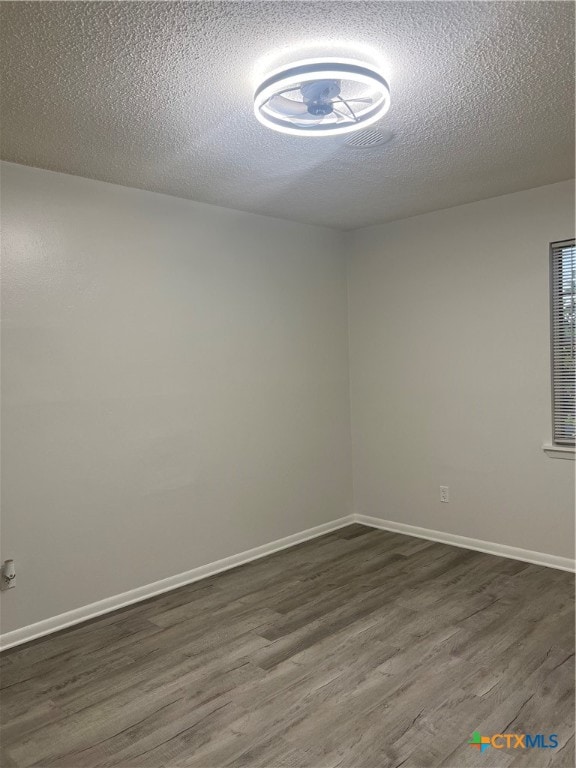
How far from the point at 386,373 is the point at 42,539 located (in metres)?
2.84

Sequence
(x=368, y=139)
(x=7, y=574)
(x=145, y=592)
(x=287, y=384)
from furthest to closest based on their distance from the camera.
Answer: (x=287, y=384) → (x=145, y=592) → (x=7, y=574) → (x=368, y=139)

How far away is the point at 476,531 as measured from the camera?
439 centimetres

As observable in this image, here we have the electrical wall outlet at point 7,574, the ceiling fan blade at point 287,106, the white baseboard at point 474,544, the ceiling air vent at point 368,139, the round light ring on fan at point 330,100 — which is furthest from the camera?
the white baseboard at point 474,544

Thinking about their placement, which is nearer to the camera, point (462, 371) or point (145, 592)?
point (145, 592)

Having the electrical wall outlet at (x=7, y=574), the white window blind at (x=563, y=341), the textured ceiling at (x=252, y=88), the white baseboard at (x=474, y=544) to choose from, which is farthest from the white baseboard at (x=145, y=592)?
the textured ceiling at (x=252, y=88)

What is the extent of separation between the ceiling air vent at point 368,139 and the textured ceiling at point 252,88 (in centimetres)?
5

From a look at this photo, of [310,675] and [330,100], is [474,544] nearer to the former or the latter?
[310,675]

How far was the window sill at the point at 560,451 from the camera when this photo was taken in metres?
3.85

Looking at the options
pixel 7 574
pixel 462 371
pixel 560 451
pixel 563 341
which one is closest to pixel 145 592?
pixel 7 574

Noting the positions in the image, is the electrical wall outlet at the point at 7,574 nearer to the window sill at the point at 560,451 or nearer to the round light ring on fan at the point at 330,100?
the round light ring on fan at the point at 330,100

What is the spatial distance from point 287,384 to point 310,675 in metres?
2.31

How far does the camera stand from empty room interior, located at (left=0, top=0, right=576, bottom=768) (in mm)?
2188

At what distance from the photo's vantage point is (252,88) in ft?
7.70

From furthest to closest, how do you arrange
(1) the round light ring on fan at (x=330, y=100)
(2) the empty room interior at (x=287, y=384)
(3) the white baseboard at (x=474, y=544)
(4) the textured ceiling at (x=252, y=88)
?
(3) the white baseboard at (x=474, y=544), (2) the empty room interior at (x=287, y=384), (1) the round light ring on fan at (x=330, y=100), (4) the textured ceiling at (x=252, y=88)
